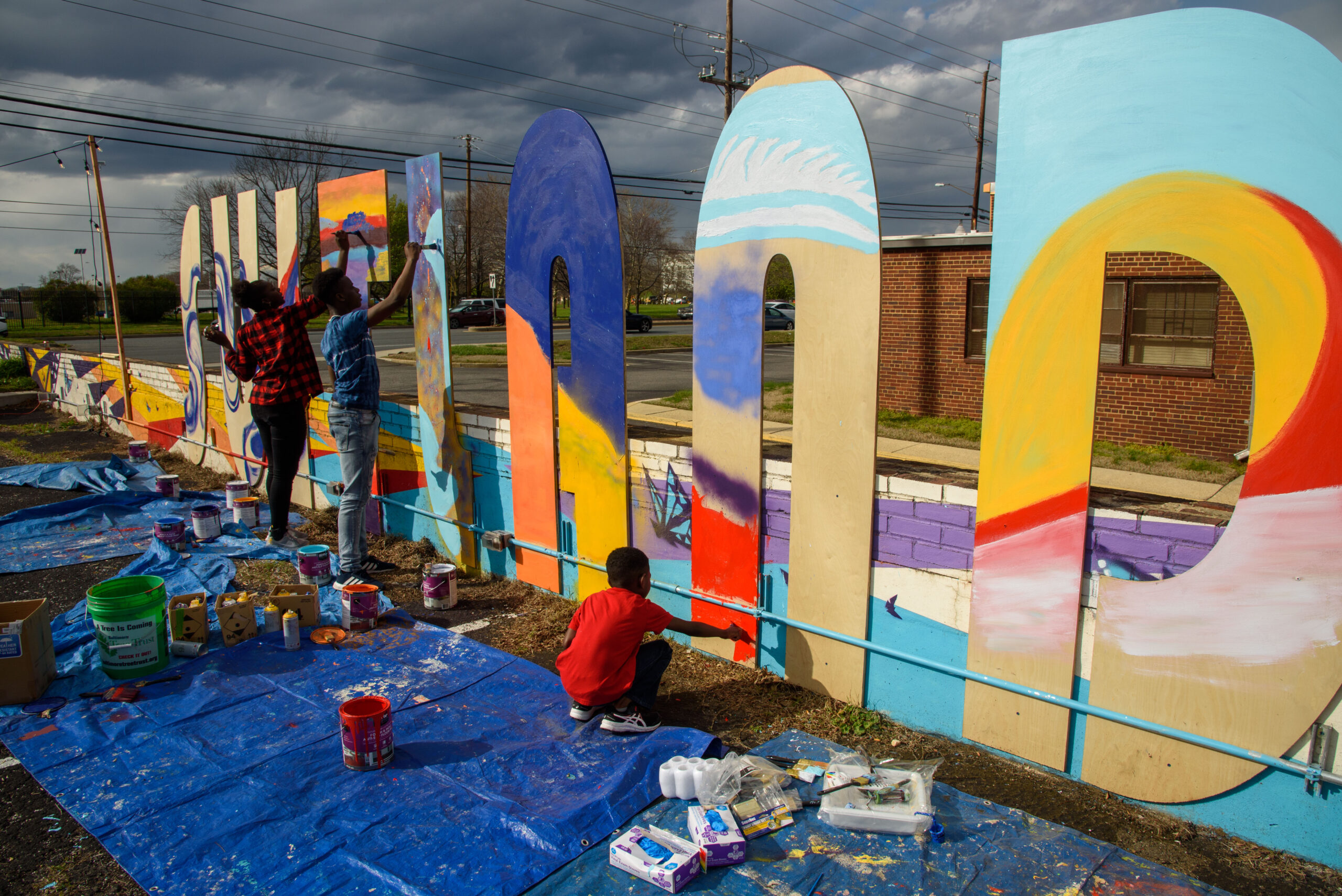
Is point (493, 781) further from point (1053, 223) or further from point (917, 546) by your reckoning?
point (1053, 223)

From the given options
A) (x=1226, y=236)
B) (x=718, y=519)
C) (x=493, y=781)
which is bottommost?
(x=493, y=781)

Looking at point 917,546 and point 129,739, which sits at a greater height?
point 917,546

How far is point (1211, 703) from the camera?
2.91 metres

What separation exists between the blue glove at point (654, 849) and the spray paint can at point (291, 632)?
2.73m

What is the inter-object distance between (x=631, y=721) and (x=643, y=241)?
50674 millimetres

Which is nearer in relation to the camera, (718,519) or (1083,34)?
(1083,34)

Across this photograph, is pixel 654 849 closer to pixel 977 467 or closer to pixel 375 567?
pixel 375 567

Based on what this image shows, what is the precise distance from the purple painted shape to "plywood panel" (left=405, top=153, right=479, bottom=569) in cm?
225

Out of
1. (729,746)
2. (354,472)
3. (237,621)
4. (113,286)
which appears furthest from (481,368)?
(729,746)

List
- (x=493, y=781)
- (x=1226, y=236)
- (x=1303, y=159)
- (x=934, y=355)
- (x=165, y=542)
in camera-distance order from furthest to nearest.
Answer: (x=934, y=355)
(x=165, y=542)
(x=493, y=781)
(x=1226, y=236)
(x=1303, y=159)

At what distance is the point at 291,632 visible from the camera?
Result: 181 inches

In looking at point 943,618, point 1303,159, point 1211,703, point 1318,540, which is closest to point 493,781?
point 943,618

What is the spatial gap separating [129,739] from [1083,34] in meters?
4.95

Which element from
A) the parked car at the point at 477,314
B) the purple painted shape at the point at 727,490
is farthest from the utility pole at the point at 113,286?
the parked car at the point at 477,314
